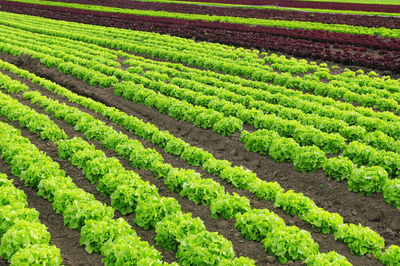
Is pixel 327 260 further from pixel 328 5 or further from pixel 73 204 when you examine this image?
pixel 328 5

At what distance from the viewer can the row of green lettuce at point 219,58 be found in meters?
18.2

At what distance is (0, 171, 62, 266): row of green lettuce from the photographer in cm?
677

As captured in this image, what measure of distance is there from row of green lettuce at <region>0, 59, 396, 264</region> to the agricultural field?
0.04 metres

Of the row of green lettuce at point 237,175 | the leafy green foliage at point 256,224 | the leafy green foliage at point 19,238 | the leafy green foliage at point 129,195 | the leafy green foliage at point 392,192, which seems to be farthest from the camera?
the leafy green foliage at point 392,192

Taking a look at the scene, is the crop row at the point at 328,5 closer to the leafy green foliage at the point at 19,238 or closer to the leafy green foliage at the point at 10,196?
the leafy green foliage at the point at 10,196

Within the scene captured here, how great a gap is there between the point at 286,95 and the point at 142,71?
28.2 ft

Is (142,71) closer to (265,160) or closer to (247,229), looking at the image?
(265,160)

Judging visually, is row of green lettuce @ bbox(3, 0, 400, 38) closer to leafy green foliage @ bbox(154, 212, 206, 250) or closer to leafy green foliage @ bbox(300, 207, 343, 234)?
leafy green foliage @ bbox(300, 207, 343, 234)

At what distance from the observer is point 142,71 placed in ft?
67.6

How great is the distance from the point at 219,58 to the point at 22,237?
19068 mm

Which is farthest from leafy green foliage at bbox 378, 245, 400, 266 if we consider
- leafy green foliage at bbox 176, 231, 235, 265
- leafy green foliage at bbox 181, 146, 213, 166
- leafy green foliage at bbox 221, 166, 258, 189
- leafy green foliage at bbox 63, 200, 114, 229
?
leafy green foliage at bbox 63, 200, 114, 229

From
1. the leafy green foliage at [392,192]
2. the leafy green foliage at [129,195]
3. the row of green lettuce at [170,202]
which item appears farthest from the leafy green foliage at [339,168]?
the leafy green foliage at [129,195]

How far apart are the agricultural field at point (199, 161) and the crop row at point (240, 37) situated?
0.28 m

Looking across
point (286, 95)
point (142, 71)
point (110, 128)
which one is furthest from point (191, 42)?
point (110, 128)
